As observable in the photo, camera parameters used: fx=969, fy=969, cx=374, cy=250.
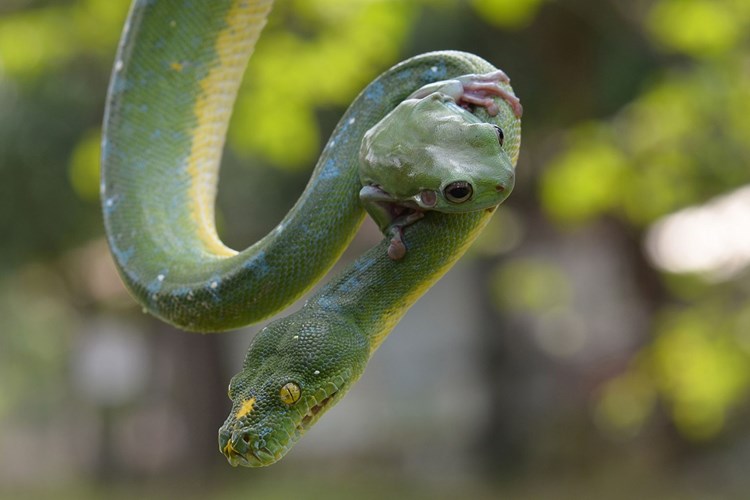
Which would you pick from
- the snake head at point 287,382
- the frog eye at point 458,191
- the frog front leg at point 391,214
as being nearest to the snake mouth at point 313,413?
the snake head at point 287,382

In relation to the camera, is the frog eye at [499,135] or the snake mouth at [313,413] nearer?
the frog eye at [499,135]

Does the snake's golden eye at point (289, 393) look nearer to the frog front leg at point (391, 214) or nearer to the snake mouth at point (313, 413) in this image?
the snake mouth at point (313, 413)

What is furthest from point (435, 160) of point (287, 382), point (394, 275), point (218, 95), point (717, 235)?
point (717, 235)

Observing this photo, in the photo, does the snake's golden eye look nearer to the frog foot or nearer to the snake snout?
the snake snout

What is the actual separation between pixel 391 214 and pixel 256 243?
330 mm

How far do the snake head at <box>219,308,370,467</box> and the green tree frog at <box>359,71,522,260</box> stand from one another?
24 cm

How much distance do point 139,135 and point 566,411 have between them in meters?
9.86

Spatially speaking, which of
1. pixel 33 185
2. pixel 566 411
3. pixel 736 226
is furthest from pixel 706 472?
pixel 33 185

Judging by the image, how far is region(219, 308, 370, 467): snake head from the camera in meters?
1.62

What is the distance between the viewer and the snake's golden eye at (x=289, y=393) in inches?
64.2

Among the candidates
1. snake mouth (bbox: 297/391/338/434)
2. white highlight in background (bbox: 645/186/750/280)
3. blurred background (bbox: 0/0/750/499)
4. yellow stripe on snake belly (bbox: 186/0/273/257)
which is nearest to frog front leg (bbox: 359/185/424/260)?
snake mouth (bbox: 297/391/338/434)

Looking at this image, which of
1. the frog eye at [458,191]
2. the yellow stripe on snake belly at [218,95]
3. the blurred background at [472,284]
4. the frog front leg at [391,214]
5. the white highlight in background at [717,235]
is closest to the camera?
the frog eye at [458,191]

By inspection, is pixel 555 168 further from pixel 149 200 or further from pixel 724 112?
pixel 149 200

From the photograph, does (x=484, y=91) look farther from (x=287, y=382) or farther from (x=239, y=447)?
(x=239, y=447)
